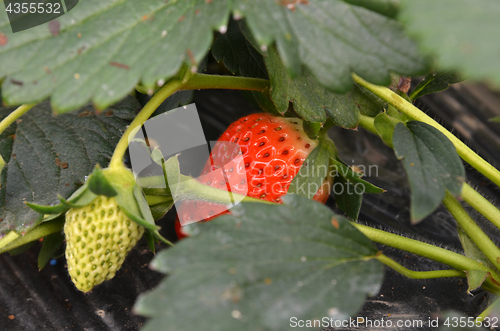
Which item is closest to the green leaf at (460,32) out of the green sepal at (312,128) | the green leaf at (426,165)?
the green leaf at (426,165)

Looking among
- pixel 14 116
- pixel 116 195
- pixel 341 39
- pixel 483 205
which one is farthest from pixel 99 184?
pixel 483 205

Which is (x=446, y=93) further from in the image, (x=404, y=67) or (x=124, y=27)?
(x=124, y=27)

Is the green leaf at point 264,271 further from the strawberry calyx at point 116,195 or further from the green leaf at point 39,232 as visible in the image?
the green leaf at point 39,232

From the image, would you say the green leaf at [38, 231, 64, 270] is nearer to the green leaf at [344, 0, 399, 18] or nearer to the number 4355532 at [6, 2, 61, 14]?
the number 4355532 at [6, 2, 61, 14]

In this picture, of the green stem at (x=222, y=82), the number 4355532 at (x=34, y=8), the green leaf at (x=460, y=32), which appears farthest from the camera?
the green stem at (x=222, y=82)

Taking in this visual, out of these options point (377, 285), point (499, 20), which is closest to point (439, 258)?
point (377, 285)

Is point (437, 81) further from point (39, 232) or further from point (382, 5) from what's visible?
point (39, 232)

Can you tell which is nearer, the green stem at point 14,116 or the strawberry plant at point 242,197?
the strawberry plant at point 242,197
